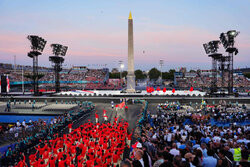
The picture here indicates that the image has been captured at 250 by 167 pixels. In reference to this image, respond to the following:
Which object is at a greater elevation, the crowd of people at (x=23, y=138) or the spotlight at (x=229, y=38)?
the spotlight at (x=229, y=38)

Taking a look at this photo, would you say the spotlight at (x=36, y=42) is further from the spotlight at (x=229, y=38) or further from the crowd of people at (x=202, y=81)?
the crowd of people at (x=202, y=81)

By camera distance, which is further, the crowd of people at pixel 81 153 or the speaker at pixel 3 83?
the speaker at pixel 3 83

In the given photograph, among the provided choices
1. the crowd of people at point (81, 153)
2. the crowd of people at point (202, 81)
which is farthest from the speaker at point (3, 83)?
the crowd of people at point (202, 81)

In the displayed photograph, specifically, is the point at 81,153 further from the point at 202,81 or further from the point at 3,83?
the point at 202,81

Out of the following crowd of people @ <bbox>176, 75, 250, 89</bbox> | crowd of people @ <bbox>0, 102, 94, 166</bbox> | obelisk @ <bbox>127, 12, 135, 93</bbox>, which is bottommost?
crowd of people @ <bbox>0, 102, 94, 166</bbox>

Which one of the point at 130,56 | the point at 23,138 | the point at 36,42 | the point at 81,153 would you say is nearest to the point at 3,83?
the point at 36,42

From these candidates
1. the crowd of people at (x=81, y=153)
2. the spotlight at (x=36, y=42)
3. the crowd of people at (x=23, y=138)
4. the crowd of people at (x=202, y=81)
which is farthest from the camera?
the crowd of people at (x=202, y=81)

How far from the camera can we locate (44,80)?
6519 centimetres

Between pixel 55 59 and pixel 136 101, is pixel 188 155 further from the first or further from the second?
pixel 55 59

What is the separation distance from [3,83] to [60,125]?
21.7 m

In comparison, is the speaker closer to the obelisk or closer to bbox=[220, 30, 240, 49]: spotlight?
the obelisk

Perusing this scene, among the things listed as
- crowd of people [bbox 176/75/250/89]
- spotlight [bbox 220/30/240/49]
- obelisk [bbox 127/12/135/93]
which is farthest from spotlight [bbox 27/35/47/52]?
crowd of people [bbox 176/75/250/89]

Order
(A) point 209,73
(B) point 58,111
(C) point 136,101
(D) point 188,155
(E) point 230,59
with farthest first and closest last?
1. (A) point 209,73
2. (E) point 230,59
3. (C) point 136,101
4. (B) point 58,111
5. (D) point 188,155

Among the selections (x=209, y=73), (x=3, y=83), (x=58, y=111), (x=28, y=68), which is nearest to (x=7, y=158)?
(x=58, y=111)
